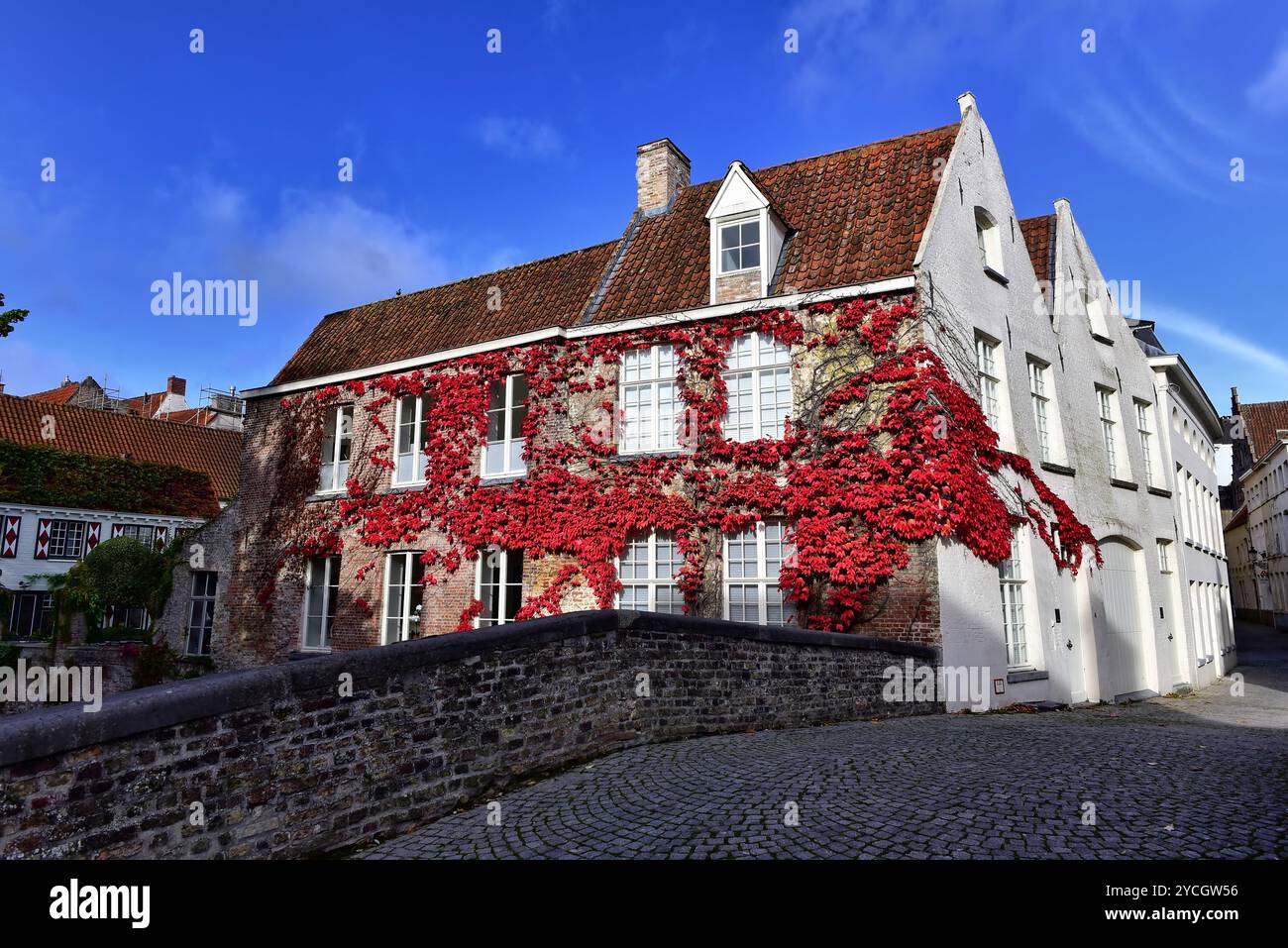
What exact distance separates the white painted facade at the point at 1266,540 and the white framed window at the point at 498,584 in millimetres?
41267

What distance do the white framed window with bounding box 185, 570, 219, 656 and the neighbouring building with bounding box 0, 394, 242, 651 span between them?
10.1 m

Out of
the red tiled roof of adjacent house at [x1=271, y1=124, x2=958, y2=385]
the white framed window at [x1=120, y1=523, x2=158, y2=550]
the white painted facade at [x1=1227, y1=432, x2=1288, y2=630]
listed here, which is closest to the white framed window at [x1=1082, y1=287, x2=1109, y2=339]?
the red tiled roof of adjacent house at [x1=271, y1=124, x2=958, y2=385]

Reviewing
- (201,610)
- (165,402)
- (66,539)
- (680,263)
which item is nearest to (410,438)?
(680,263)

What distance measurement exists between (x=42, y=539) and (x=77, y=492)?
229cm

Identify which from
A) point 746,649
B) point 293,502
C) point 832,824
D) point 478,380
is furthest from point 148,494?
point 832,824

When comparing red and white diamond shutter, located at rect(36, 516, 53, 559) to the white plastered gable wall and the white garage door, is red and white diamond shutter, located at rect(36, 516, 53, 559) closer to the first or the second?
the white plastered gable wall

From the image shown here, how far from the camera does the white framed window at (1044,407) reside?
15.8 meters

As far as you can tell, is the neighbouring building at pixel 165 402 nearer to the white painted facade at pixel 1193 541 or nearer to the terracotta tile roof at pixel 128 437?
the terracotta tile roof at pixel 128 437

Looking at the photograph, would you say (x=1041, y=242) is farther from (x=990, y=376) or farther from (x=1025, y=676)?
(x=1025, y=676)

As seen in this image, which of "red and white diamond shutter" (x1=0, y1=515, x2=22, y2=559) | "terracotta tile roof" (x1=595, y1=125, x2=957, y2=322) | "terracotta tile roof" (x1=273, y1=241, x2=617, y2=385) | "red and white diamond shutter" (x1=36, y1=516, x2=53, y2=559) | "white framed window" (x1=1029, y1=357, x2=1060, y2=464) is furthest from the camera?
"red and white diamond shutter" (x1=36, y1=516, x2=53, y2=559)

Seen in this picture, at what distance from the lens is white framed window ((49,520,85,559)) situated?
3312 cm

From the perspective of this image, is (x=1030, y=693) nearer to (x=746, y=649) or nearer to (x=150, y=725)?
(x=746, y=649)

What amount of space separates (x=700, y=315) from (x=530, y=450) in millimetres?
4422

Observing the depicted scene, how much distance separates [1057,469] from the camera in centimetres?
1523
